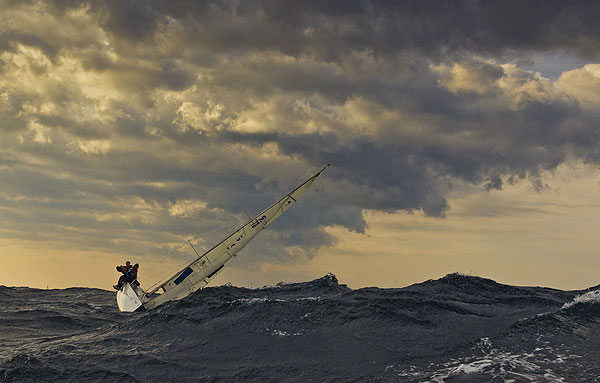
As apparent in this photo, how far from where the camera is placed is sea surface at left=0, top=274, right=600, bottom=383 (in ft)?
63.1

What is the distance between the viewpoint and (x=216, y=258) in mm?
47562

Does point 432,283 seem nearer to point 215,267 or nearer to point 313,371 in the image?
point 215,267

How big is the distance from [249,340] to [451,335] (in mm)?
10139

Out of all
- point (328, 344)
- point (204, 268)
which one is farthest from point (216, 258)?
point (328, 344)

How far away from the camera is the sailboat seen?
142 ft

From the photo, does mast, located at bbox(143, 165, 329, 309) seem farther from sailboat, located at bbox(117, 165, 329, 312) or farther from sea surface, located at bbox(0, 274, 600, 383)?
sea surface, located at bbox(0, 274, 600, 383)

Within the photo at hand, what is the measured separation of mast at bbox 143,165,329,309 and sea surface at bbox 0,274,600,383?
10151mm

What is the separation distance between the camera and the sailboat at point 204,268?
43250mm

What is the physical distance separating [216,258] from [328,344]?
1034 inches

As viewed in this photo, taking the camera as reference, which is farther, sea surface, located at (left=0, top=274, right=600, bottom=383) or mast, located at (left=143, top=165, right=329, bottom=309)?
mast, located at (left=143, top=165, right=329, bottom=309)

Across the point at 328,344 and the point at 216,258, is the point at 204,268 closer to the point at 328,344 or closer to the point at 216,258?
the point at 216,258

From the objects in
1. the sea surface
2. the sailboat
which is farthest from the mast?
the sea surface

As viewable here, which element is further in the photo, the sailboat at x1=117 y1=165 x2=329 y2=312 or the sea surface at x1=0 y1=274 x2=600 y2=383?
the sailboat at x1=117 y1=165 x2=329 y2=312

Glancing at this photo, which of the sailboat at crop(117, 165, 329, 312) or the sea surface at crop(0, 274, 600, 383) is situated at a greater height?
Result: the sailboat at crop(117, 165, 329, 312)
